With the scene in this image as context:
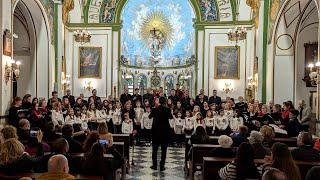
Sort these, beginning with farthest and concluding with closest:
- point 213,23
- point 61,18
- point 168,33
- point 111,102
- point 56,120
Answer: point 168,33
point 213,23
point 61,18
point 111,102
point 56,120

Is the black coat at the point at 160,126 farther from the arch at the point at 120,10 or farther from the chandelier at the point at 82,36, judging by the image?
the arch at the point at 120,10

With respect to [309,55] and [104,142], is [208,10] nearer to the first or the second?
[309,55]

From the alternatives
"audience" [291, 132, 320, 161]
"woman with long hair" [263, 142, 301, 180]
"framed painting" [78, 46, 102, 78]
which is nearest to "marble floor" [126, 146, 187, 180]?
"audience" [291, 132, 320, 161]

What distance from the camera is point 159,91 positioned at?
61.8 feet

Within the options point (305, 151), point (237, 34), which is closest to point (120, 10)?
point (237, 34)

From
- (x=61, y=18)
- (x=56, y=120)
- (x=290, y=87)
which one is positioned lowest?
(x=56, y=120)

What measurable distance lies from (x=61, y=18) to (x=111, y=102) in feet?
19.7

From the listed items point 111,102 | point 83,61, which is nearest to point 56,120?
point 111,102

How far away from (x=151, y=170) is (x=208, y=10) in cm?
1666

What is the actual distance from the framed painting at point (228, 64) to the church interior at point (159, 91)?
0.06 meters

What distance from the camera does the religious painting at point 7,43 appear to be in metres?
13.6

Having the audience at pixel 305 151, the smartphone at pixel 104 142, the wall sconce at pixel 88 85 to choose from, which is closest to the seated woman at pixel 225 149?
the audience at pixel 305 151

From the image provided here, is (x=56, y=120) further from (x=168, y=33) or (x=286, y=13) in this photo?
(x=168, y=33)

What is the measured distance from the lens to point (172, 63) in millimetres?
34844
